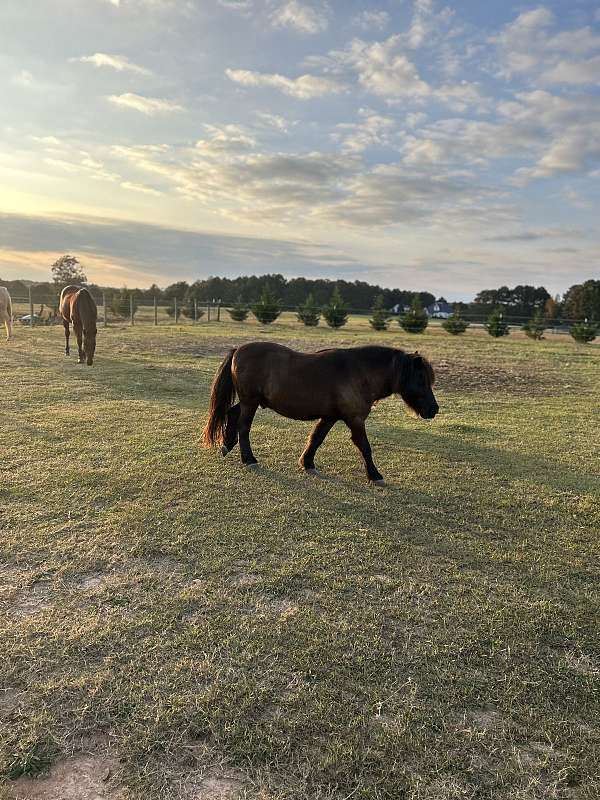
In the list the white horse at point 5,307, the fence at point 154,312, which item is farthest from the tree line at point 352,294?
the white horse at point 5,307

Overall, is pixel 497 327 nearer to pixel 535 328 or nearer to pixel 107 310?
pixel 535 328

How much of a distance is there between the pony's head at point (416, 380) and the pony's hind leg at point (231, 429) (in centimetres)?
175

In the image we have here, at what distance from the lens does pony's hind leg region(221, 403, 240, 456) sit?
512cm

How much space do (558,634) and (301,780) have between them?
1.64 m

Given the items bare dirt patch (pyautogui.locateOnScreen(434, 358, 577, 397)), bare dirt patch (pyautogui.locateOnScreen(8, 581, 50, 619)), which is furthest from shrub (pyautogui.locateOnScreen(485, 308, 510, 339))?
bare dirt patch (pyautogui.locateOnScreen(8, 581, 50, 619))

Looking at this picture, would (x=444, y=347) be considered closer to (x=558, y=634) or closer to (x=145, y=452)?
(x=145, y=452)

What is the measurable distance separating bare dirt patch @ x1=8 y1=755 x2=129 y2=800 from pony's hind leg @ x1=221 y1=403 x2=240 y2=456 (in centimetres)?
356

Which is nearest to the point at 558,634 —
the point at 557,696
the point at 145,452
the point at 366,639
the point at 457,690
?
the point at 557,696

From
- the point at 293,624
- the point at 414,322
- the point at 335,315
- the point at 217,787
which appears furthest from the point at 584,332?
the point at 217,787

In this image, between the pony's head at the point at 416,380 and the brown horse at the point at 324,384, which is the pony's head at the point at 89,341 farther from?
the pony's head at the point at 416,380

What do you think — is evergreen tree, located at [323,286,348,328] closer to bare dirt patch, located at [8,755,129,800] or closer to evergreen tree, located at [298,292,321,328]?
evergreen tree, located at [298,292,321,328]

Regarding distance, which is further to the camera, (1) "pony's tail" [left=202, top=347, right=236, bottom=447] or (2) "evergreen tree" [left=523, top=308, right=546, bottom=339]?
(2) "evergreen tree" [left=523, top=308, right=546, bottom=339]

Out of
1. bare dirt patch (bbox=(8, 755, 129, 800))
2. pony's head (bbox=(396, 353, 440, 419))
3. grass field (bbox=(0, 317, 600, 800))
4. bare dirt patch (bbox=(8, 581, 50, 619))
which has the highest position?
pony's head (bbox=(396, 353, 440, 419))

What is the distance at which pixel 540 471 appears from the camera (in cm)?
513
